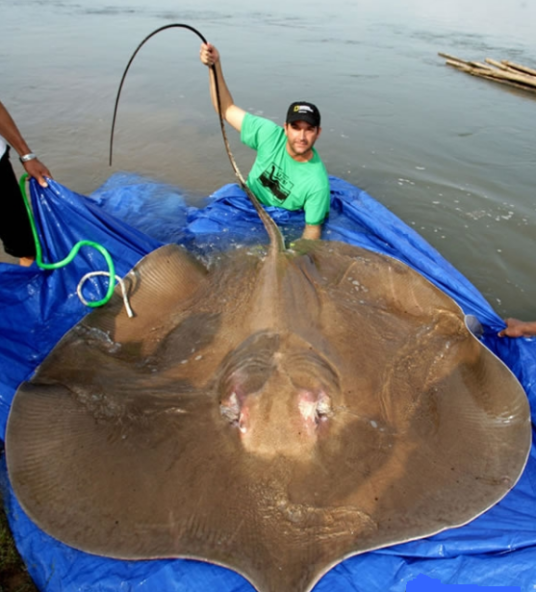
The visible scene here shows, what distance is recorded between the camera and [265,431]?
1.88 m

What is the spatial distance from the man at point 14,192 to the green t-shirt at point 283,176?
2125mm

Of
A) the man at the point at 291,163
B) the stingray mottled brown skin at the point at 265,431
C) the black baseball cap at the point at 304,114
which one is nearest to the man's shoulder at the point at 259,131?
the man at the point at 291,163

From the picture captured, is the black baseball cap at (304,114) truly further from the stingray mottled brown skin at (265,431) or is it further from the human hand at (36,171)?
the human hand at (36,171)

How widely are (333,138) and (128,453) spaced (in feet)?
23.7

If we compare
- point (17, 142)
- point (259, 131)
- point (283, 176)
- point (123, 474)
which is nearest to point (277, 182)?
point (283, 176)

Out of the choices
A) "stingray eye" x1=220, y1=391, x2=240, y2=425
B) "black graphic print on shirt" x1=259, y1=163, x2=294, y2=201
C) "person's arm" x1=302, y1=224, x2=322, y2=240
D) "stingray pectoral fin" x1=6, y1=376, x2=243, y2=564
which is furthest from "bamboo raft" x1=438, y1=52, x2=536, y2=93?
"stingray pectoral fin" x1=6, y1=376, x2=243, y2=564

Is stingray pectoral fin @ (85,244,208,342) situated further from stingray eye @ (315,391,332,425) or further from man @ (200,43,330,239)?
man @ (200,43,330,239)

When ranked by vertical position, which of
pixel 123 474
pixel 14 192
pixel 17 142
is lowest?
pixel 123 474

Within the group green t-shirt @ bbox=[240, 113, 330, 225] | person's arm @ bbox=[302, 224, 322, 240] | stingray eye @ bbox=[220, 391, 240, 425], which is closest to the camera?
stingray eye @ bbox=[220, 391, 240, 425]

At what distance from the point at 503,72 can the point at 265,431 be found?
13.9m

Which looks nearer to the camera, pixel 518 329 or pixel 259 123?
pixel 518 329

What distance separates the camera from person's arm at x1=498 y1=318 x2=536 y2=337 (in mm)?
3072

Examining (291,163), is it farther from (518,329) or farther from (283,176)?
(518,329)

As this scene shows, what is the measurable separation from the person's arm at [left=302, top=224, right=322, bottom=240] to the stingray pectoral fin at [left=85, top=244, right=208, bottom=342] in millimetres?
1313
